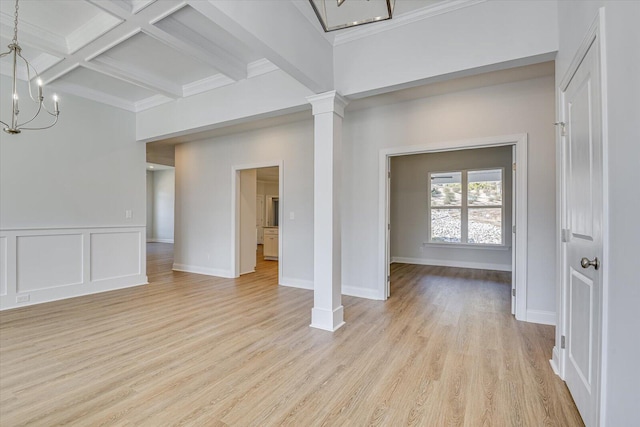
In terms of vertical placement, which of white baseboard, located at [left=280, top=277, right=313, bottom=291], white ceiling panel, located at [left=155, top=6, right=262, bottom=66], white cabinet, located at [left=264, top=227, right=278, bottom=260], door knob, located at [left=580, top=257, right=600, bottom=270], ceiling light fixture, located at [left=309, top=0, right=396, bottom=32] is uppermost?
white ceiling panel, located at [left=155, top=6, right=262, bottom=66]

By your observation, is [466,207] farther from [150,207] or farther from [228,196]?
[150,207]

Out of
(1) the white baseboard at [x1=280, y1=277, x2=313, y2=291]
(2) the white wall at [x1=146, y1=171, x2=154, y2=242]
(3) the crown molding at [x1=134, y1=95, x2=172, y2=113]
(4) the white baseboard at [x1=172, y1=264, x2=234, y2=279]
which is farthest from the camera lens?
(2) the white wall at [x1=146, y1=171, x2=154, y2=242]

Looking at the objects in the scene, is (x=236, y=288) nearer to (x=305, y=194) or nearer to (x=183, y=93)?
(x=305, y=194)

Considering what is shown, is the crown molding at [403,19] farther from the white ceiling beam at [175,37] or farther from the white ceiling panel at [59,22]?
the white ceiling panel at [59,22]

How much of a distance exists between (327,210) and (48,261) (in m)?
3.86

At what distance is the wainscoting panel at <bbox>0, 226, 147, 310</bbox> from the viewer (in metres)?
3.71

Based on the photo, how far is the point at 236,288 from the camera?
15.6 ft

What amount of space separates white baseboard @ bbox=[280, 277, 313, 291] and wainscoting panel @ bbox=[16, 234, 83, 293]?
293cm

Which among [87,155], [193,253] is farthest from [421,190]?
[87,155]

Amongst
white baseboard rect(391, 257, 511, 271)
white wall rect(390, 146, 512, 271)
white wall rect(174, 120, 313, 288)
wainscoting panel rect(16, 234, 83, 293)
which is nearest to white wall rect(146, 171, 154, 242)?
white wall rect(174, 120, 313, 288)

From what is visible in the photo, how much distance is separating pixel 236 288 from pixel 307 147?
8.23ft

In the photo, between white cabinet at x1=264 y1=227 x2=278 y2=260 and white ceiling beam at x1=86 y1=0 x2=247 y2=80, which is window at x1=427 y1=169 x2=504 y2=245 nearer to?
white cabinet at x1=264 y1=227 x2=278 y2=260

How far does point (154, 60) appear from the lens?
3.55 metres

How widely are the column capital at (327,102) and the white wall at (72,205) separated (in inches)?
141
